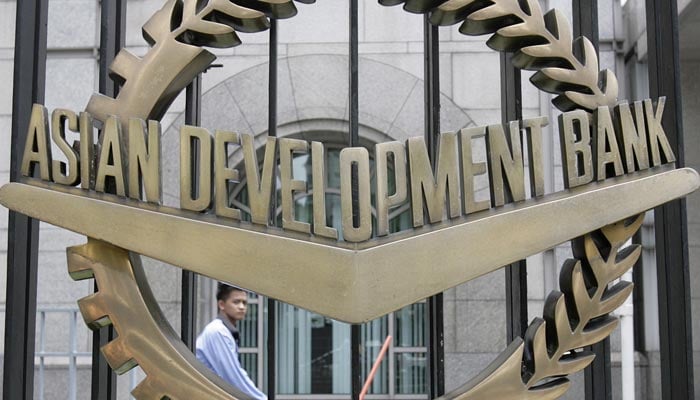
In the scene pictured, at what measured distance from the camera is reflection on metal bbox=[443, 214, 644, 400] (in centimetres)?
190

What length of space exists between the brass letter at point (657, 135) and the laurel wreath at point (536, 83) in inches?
3.6

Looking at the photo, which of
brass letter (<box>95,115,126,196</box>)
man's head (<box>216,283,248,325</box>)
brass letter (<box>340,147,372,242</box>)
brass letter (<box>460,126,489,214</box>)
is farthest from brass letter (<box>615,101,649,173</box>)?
man's head (<box>216,283,248,325</box>)

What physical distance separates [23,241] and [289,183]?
67 centimetres

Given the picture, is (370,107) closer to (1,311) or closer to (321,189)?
(1,311)

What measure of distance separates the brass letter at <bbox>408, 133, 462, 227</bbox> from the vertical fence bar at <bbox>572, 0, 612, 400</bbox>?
475 millimetres

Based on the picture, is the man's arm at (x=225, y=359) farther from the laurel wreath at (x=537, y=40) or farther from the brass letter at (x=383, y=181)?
the laurel wreath at (x=537, y=40)

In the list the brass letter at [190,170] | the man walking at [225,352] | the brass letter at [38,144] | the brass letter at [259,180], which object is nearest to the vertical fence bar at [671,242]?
the brass letter at [259,180]

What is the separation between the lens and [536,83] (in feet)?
6.51

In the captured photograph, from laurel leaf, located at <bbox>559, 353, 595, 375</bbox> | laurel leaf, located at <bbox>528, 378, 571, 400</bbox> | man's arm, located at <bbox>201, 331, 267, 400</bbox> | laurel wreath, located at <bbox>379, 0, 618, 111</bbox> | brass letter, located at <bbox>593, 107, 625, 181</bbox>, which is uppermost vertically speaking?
laurel wreath, located at <bbox>379, 0, 618, 111</bbox>

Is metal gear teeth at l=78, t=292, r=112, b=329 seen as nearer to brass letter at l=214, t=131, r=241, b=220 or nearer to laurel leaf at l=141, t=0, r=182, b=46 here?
brass letter at l=214, t=131, r=241, b=220

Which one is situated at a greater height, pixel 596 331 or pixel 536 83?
pixel 536 83

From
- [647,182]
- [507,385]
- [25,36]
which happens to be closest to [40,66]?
[25,36]

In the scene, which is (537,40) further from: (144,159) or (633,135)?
(144,159)

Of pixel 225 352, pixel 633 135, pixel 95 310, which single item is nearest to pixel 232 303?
pixel 225 352
